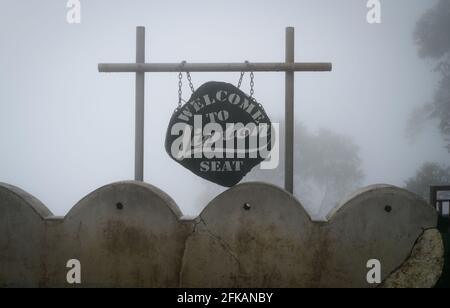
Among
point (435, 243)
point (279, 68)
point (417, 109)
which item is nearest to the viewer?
point (435, 243)

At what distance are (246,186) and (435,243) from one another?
2240 millimetres

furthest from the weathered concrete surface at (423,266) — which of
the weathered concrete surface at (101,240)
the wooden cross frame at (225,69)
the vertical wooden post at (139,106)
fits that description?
the vertical wooden post at (139,106)

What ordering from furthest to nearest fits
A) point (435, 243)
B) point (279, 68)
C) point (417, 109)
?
point (417, 109) → point (279, 68) → point (435, 243)

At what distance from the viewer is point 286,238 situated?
421cm

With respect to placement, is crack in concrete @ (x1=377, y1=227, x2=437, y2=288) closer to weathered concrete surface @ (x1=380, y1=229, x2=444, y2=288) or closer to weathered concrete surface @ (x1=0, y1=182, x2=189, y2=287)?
weathered concrete surface @ (x1=380, y1=229, x2=444, y2=288)

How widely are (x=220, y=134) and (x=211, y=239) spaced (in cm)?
126

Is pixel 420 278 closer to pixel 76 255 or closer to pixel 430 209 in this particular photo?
pixel 430 209

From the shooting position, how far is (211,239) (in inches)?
167

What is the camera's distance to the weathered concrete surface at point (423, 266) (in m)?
4.11

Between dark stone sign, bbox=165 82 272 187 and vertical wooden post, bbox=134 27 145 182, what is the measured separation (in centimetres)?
54

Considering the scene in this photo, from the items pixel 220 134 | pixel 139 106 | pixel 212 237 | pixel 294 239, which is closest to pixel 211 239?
pixel 212 237

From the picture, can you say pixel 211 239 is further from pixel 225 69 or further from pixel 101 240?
pixel 225 69

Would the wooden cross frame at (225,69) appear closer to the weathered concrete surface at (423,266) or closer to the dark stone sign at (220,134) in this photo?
the dark stone sign at (220,134)

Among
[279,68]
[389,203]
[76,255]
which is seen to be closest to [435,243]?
[389,203]
